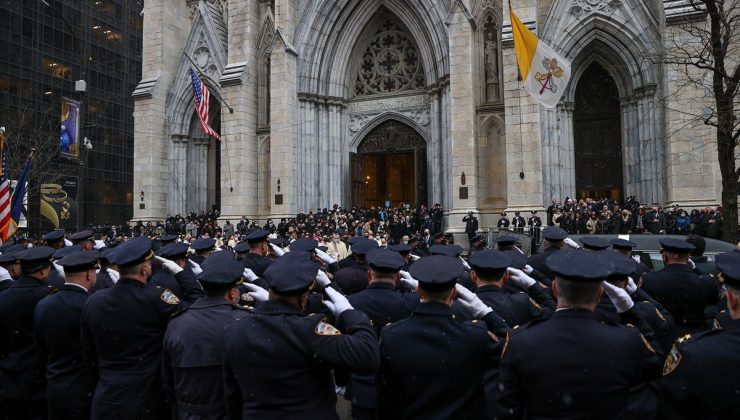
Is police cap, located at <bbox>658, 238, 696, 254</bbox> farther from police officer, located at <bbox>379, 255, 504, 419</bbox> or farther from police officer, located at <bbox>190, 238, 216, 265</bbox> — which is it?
police officer, located at <bbox>190, 238, 216, 265</bbox>

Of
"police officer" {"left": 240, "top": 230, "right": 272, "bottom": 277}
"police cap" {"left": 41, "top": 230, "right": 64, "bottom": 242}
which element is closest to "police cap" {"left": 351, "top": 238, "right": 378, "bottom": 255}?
"police officer" {"left": 240, "top": 230, "right": 272, "bottom": 277}

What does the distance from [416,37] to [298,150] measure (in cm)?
779

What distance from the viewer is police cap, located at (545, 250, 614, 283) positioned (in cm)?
262

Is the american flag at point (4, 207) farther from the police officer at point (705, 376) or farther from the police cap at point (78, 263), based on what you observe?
the police officer at point (705, 376)

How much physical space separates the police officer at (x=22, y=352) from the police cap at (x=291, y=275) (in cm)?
300

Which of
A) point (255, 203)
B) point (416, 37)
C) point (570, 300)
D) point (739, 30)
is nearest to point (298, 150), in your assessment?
point (255, 203)

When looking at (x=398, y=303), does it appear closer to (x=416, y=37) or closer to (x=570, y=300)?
(x=570, y=300)

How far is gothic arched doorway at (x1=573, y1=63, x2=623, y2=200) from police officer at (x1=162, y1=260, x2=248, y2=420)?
2092 centimetres

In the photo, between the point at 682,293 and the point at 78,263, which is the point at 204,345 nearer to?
the point at 78,263

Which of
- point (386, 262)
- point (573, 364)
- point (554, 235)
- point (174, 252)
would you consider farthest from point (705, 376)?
point (174, 252)

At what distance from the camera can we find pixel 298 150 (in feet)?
84.0

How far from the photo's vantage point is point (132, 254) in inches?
163

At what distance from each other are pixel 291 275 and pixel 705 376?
7.38ft

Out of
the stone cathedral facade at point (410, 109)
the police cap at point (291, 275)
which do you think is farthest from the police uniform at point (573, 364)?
the stone cathedral facade at point (410, 109)
